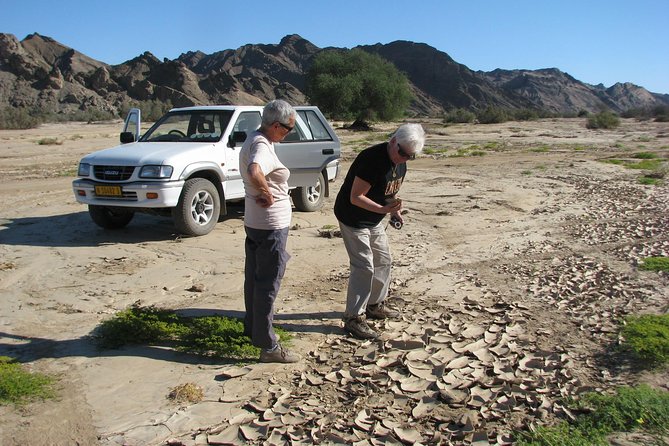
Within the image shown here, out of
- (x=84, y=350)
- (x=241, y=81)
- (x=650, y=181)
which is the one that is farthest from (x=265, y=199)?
(x=241, y=81)

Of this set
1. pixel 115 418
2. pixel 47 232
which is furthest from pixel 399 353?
pixel 47 232

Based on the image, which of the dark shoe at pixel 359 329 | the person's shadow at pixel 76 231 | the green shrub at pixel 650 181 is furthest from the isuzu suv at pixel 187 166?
the green shrub at pixel 650 181

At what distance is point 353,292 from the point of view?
5.36 metres

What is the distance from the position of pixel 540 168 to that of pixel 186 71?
79.3m

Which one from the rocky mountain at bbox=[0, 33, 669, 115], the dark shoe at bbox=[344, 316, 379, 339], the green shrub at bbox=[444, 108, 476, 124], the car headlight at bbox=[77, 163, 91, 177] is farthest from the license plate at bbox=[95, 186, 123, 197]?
the green shrub at bbox=[444, 108, 476, 124]

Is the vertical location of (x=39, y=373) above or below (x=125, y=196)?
→ below

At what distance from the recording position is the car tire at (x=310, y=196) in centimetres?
1104

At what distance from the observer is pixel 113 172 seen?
28.4ft

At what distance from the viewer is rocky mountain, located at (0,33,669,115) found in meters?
73.5

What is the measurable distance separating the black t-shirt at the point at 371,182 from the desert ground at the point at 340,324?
3.42ft

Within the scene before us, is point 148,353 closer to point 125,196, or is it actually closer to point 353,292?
point 353,292

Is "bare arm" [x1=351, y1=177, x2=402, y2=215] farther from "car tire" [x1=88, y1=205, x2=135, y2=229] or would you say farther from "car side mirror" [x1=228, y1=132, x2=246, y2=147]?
"car tire" [x1=88, y1=205, x2=135, y2=229]

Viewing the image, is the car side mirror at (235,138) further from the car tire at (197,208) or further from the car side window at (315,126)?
the car side window at (315,126)

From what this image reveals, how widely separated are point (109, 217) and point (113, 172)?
97cm
